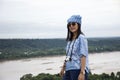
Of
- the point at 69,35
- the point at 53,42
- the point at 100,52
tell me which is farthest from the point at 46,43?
the point at 69,35

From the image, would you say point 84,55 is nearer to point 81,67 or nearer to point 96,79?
point 81,67

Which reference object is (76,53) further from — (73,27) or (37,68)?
(37,68)

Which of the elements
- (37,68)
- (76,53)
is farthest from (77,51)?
(37,68)

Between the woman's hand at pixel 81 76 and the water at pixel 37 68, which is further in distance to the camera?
the water at pixel 37 68

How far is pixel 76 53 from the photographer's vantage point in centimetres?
83

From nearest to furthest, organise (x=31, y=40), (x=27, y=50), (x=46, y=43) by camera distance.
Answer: (x=27, y=50), (x=31, y=40), (x=46, y=43)

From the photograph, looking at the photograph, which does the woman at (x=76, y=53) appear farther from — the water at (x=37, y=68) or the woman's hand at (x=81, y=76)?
the water at (x=37, y=68)

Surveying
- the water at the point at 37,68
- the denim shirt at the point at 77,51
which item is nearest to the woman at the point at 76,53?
the denim shirt at the point at 77,51

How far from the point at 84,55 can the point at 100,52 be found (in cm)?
1922

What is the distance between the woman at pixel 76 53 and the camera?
2.69 ft

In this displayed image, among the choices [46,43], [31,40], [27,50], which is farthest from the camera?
[46,43]

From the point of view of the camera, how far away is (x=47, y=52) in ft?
57.0

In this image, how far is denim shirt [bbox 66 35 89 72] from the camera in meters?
0.82

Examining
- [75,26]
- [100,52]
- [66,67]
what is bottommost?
[100,52]
